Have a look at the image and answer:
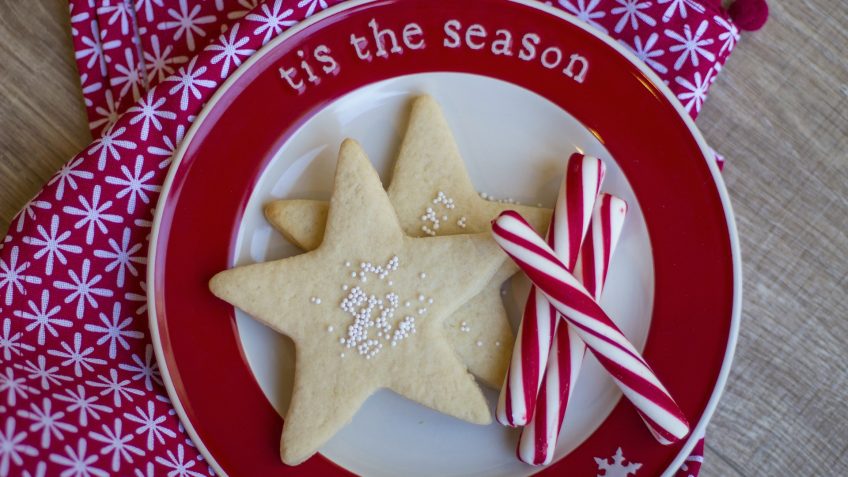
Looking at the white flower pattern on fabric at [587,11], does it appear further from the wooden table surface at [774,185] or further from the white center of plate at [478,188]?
the wooden table surface at [774,185]

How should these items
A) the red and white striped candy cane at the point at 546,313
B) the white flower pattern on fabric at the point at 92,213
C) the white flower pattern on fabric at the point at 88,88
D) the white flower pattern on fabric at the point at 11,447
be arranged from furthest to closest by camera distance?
the white flower pattern on fabric at the point at 88,88 → the white flower pattern on fabric at the point at 92,213 → the red and white striped candy cane at the point at 546,313 → the white flower pattern on fabric at the point at 11,447

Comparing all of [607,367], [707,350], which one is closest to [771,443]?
[707,350]

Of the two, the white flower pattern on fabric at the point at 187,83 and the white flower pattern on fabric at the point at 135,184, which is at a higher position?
the white flower pattern on fabric at the point at 187,83

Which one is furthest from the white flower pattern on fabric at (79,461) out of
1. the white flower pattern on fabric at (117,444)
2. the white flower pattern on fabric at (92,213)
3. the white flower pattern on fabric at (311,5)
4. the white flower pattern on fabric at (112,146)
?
the white flower pattern on fabric at (311,5)

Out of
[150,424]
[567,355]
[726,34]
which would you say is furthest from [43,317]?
[726,34]

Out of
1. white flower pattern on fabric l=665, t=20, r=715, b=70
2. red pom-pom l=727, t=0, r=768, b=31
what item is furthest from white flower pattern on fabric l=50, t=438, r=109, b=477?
red pom-pom l=727, t=0, r=768, b=31

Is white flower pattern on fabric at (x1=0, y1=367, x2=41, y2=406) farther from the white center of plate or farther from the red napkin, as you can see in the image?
the white center of plate
